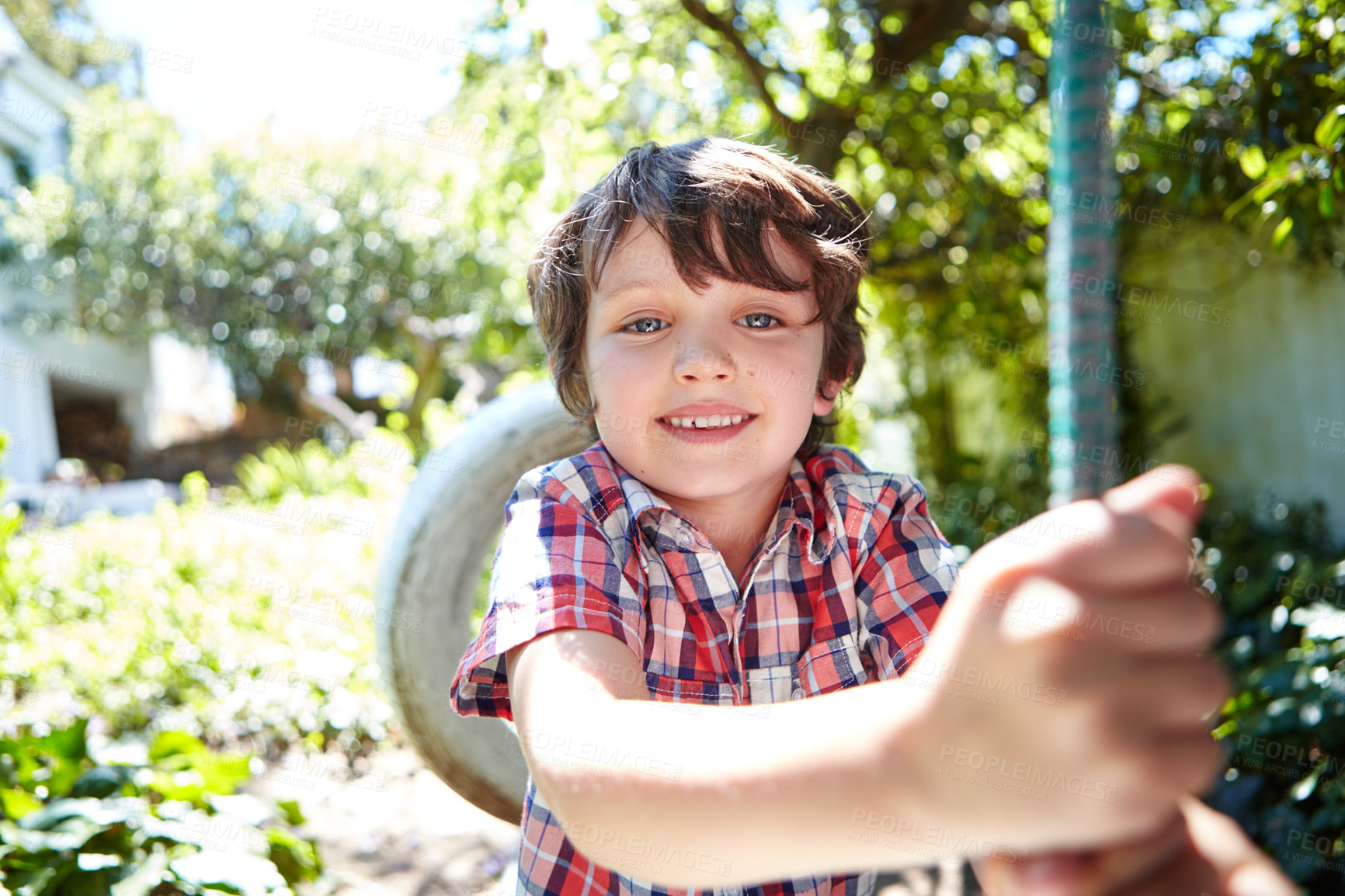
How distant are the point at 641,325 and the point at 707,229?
18 cm

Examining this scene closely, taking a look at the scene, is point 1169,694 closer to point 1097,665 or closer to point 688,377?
point 1097,665

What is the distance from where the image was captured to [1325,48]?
103 inches

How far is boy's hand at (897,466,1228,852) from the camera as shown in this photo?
51 centimetres

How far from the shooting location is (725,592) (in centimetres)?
136

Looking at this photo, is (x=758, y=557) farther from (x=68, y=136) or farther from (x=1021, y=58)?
(x=68, y=136)

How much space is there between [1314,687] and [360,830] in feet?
10.4

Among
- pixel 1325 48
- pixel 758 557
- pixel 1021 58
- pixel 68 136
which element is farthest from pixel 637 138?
pixel 68 136

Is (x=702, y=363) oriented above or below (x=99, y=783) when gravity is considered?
above

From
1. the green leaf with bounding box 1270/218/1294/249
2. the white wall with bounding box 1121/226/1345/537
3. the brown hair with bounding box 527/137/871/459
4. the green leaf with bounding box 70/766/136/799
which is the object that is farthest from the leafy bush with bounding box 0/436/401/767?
the white wall with bounding box 1121/226/1345/537

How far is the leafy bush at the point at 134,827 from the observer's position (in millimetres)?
1994

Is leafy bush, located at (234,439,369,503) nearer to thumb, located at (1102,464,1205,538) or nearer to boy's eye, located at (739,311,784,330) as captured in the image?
boy's eye, located at (739,311,784,330)

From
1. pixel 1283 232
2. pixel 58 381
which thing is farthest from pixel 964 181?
pixel 58 381

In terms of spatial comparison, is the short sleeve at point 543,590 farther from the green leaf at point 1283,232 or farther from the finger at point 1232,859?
the green leaf at point 1283,232

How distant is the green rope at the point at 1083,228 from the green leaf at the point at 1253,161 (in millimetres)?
2317
